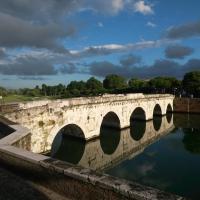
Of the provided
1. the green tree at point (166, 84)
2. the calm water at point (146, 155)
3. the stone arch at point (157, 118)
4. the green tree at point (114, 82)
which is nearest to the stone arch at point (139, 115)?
the stone arch at point (157, 118)

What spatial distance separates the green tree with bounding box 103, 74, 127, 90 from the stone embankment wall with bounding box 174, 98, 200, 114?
30806 mm

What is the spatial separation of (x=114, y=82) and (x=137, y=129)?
46091 mm

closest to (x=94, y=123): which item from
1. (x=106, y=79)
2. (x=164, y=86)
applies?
(x=164, y=86)

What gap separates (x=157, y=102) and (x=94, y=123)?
17.3m

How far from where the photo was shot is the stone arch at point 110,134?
72.9 feet

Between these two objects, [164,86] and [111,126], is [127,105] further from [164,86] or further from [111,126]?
[164,86]

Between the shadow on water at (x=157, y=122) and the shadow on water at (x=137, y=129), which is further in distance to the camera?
the shadow on water at (x=157, y=122)

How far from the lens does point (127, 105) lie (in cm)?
2880

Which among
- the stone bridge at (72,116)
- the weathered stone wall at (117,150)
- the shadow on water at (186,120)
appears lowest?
the weathered stone wall at (117,150)

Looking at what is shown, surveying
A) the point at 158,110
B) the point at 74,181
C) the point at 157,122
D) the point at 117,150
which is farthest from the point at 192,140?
the point at 74,181

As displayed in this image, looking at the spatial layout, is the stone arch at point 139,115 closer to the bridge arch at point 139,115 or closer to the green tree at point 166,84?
the bridge arch at point 139,115

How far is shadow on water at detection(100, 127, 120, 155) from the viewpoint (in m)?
21.8

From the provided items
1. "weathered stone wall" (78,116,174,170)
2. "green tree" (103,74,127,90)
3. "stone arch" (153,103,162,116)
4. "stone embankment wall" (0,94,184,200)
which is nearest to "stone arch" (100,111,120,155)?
"weathered stone wall" (78,116,174,170)

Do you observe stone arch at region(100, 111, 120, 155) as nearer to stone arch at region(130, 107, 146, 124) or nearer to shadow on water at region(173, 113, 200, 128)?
stone arch at region(130, 107, 146, 124)
